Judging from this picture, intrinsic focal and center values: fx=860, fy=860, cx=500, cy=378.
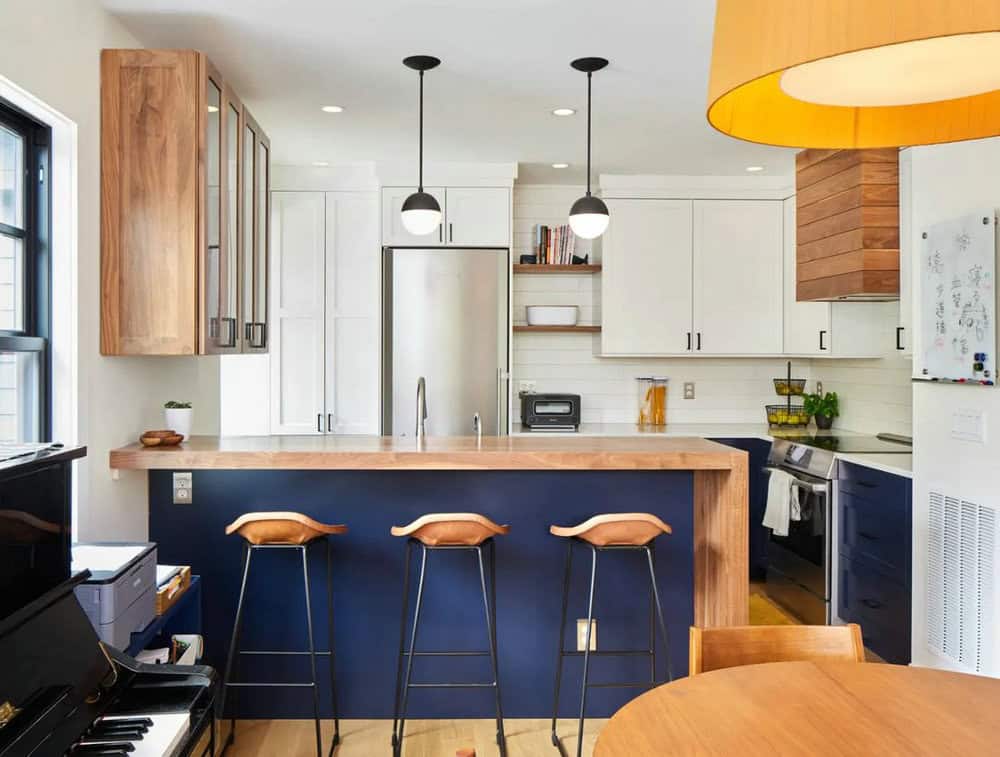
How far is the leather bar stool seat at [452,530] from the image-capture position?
9.29 feet

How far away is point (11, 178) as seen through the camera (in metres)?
2.58

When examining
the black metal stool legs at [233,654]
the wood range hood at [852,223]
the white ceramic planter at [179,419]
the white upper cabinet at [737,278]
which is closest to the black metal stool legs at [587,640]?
the black metal stool legs at [233,654]

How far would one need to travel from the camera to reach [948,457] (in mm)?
3209

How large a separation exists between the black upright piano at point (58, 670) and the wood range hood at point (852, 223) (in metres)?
3.51

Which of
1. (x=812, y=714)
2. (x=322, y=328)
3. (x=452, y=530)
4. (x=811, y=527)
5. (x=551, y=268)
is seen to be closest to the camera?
(x=812, y=714)

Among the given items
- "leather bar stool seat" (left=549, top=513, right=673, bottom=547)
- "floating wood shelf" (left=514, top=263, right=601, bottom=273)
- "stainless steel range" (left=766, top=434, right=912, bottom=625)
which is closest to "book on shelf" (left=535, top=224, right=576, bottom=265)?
"floating wood shelf" (left=514, top=263, right=601, bottom=273)

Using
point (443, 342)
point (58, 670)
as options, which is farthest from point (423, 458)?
point (443, 342)

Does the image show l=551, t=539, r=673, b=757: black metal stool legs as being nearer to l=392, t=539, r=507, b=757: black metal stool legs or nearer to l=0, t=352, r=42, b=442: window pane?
l=392, t=539, r=507, b=757: black metal stool legs

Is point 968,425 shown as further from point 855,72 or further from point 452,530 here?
point 855,72

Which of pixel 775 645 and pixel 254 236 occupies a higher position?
pixel 254 236

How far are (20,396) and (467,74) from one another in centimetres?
217

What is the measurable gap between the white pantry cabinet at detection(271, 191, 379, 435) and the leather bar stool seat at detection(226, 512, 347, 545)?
2.52 meters

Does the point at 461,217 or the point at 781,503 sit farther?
the point at 461,217

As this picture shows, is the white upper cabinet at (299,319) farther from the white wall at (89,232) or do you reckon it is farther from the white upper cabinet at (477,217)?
the white wall at (89,232)
